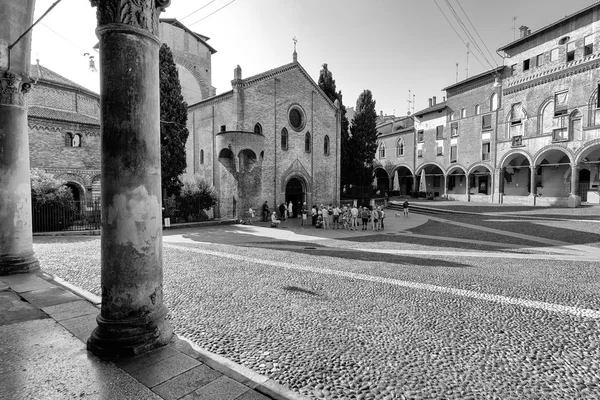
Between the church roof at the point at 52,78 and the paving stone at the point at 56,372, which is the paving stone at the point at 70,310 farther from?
the church roof at the point at 52,78

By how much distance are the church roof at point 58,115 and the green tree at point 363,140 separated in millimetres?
22804

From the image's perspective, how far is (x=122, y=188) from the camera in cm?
316

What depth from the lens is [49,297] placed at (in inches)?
186

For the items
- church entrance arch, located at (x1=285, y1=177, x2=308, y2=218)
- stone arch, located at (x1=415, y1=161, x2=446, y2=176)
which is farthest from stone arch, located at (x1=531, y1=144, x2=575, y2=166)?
church entrance arch, located at (x1=285, y1=177, x2=308, y2=218)

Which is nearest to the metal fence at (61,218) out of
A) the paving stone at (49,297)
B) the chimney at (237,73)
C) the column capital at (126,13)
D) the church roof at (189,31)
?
the chimney at (237,73)

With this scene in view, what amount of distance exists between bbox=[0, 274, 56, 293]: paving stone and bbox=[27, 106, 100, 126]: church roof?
2117cm

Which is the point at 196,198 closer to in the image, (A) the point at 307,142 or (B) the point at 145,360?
(A) the point at 307,142

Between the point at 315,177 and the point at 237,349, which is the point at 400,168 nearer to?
the point at 315,177

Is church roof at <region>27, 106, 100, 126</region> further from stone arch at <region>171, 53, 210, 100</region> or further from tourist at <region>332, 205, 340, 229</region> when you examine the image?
tourist at <region>332, 205, 340, 229</region>

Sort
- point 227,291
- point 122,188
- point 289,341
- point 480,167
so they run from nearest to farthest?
point 122,188, point 289,341, point 227,291, point 480,167

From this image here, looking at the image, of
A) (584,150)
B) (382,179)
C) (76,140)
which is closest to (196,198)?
(76,140)

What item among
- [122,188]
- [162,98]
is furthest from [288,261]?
[162,98]

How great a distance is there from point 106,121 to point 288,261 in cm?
655

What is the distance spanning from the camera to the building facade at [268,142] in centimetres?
2039
